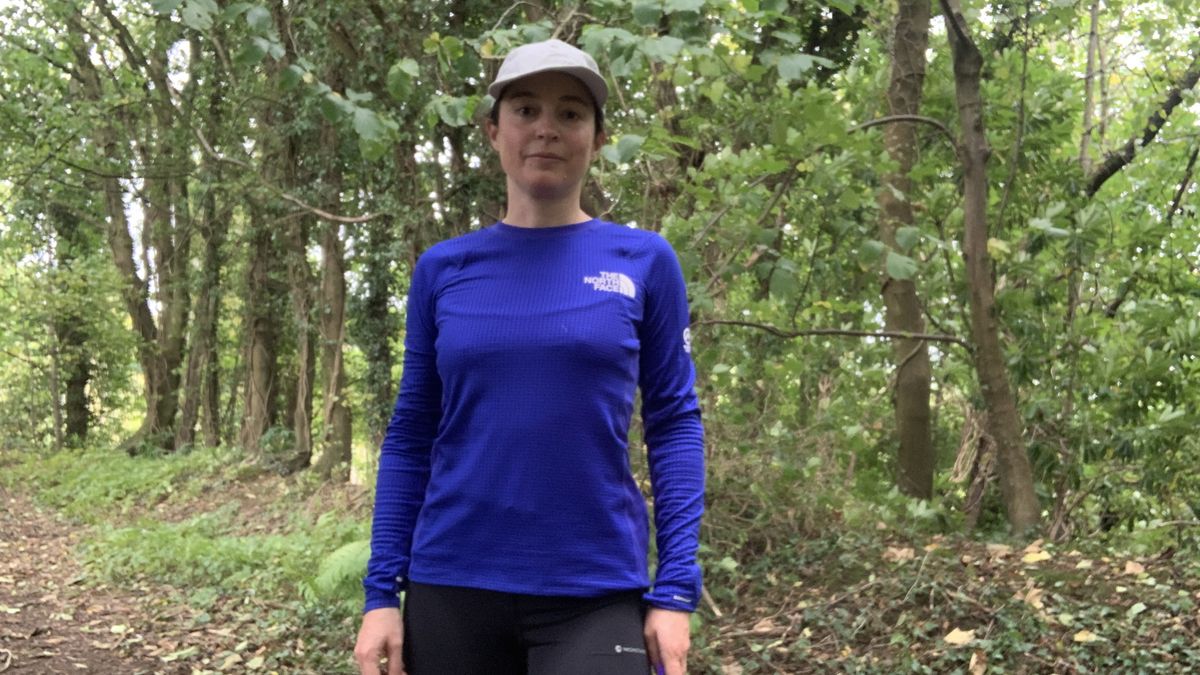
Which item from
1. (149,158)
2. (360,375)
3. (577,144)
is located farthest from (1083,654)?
(149,158)

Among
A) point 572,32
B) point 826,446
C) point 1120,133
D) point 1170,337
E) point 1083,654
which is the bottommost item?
point 1083,654

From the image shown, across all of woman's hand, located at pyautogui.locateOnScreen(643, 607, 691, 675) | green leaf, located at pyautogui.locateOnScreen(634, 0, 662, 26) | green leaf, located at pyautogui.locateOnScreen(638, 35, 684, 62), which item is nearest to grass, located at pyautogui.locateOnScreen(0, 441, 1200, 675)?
green leaf, located at pyautogui.locateOnScreen(638, 35, 684, 62)

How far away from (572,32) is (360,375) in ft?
29.8

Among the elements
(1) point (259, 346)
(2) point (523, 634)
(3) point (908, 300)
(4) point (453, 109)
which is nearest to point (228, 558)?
(4) point (453, 109)

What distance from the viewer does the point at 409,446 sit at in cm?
211

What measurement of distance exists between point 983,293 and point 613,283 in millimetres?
4760

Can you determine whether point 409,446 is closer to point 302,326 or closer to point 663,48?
point 663,48

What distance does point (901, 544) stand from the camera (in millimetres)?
6164

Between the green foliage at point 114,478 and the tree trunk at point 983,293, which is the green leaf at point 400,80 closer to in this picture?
the tree trunk at point 983,293

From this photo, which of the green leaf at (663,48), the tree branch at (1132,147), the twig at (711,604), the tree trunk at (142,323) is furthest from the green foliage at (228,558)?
the tree trunk at (142,323)

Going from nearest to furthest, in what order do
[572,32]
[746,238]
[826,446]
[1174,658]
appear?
[1174,658] < [746,238] < [572,32] < [826,446]

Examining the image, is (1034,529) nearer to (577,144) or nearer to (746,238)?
(746,238)

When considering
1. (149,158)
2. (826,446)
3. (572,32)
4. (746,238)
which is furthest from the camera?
(149,158)

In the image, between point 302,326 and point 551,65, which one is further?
point 302,326
